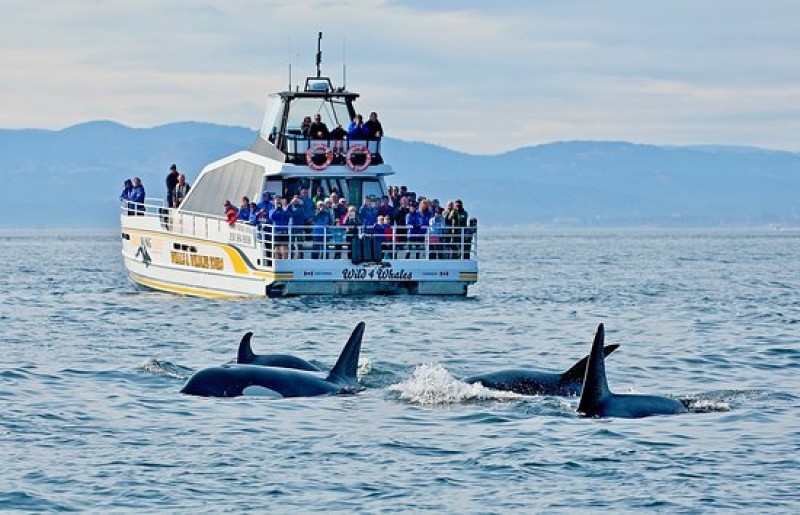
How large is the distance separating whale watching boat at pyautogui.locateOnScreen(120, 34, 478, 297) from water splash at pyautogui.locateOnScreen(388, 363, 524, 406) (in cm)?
1604

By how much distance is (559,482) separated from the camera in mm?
15227

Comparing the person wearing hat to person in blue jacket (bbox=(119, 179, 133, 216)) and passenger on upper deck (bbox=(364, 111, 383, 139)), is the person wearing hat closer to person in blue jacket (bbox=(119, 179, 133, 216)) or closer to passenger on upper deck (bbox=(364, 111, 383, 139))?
person in blue jacket (bbox=(119, 179, 133, 216))

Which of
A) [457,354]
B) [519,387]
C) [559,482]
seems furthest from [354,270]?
[559,482]

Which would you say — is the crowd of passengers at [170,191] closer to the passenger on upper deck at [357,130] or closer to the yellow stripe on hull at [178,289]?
the yellow stripe on hull at [178,289]

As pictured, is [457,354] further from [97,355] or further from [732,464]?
[732,464]

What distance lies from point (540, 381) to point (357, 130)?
22182mm

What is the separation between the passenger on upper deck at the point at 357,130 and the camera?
41.8m

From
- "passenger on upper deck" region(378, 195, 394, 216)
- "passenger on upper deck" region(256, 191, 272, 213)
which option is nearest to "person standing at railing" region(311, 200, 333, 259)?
"passenger on upper deck" region(378, 195, 394, 216)

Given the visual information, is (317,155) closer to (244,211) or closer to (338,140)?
(338,140)

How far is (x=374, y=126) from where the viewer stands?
42094 mm

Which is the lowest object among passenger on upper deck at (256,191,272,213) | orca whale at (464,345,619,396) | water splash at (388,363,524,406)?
water splash at (388,363,524,406)

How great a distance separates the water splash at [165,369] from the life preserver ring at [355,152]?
17831 millimetres

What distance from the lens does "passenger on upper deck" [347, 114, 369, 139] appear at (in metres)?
A: 41.8

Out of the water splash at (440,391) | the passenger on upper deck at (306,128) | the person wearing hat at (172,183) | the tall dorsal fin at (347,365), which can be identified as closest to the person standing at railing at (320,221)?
the passenger on upper deck at (306,128)
